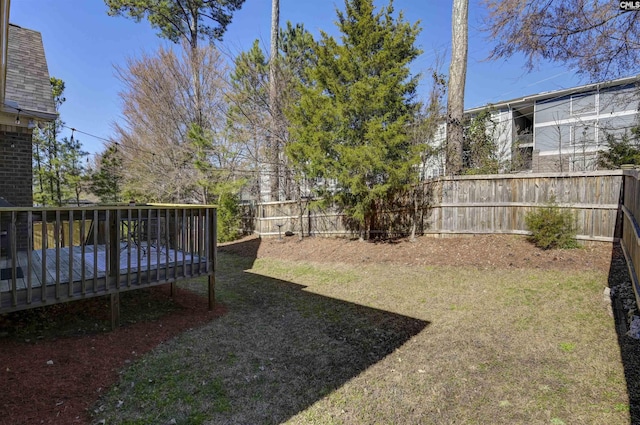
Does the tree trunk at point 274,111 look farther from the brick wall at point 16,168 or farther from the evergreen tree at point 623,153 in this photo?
the evergreen tree at point 623,153

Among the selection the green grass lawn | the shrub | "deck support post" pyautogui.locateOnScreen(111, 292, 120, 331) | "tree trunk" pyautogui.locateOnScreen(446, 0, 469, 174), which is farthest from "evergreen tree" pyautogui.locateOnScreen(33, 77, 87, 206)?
the shrub

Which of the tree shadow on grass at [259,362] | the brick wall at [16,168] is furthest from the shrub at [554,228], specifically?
the brick wall at [16,168]

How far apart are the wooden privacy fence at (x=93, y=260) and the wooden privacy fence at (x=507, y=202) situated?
5.67 m

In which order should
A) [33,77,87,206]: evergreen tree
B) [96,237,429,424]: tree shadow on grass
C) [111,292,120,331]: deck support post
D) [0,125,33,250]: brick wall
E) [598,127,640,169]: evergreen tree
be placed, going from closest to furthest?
1. [96,237,429,424]: tree shadow on grass
2. [111,292,120,331]: deck support post
3. [0,125,33,250]: brick wall
4. [598,127,640,169]: evergreen tree
5. [33,77,87,206]: evergreen tree

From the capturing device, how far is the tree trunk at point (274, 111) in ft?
36.9

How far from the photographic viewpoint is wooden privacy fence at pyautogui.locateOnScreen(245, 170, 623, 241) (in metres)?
6.51

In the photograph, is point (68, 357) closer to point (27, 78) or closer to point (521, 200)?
point (27, 78)

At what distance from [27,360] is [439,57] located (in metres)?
11.3

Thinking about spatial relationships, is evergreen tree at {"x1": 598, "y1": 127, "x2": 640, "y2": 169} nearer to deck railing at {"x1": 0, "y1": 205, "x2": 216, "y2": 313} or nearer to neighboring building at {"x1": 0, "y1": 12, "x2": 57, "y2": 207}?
deck railing at {"x1": 0, "y1": 205, "x2": 216, "y2": 313}

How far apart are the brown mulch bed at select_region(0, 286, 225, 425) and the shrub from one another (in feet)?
20.4

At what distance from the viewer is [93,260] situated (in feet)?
15.0

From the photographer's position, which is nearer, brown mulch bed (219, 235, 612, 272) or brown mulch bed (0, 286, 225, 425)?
brown mulch bed (0, 286, 225, 425)

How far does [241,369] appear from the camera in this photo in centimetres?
340

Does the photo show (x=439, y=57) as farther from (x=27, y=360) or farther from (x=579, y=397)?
(x=27, y=360)
